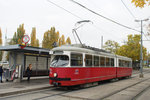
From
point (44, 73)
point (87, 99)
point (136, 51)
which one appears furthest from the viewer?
point (136, 51)

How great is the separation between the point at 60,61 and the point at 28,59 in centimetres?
576

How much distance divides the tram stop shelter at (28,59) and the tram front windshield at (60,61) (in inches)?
129

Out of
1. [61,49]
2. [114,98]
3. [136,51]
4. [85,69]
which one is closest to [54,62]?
[61,49]

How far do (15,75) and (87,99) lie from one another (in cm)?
807

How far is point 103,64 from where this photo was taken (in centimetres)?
1502

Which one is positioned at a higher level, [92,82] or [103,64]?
[103,64]

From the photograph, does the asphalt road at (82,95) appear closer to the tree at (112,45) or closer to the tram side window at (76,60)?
the tram side window at (76,60)

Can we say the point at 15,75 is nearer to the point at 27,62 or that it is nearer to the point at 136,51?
the point at 27,62

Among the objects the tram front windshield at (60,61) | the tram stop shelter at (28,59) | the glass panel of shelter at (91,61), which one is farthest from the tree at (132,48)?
the tram front windshield at (60,61)

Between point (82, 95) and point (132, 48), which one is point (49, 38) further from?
point (82, 95)

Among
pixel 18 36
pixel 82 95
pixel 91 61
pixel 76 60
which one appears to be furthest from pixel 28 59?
pixel 18 36

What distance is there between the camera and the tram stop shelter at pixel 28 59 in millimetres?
14000

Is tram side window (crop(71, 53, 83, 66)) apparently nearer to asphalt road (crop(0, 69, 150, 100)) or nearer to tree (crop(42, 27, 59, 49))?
asphalt road (crop(0, 69, 150, 100))

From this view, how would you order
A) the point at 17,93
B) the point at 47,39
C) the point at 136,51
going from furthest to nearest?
the point at 47,39, the point at 136,51, the point at 17,93
